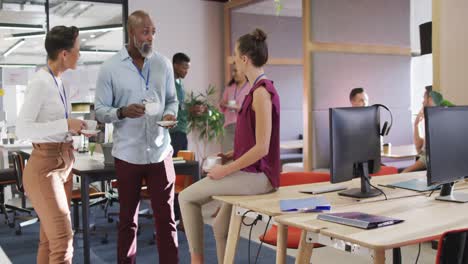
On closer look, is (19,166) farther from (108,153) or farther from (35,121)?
(35,121)

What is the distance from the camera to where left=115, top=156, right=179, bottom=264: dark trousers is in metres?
3.23

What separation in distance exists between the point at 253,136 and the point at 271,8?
5.88 m

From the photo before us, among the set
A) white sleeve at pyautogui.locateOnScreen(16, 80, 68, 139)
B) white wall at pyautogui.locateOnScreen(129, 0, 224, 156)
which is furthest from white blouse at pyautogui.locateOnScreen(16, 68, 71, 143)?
white wall at pyautogui.locateOnScreen(129, 0, 224, 156)

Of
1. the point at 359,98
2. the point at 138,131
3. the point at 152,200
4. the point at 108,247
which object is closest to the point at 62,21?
the point at 108,247

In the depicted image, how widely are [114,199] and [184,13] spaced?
3.06 m

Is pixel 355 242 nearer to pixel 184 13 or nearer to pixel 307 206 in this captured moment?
pixel 307 206

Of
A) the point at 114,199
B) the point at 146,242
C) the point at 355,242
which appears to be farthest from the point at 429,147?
the point at 114,199

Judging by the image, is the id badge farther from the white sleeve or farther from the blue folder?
the blue folder

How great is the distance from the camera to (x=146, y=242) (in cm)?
505

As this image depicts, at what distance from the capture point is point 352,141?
9.12ft

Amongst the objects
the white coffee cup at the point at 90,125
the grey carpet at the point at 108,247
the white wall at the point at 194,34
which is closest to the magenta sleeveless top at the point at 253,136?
the white coffee cup at the point at 90,125

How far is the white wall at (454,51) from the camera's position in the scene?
13.3 ft

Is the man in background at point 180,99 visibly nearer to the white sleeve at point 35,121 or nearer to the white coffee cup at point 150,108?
the white coffee cup at point 150,108

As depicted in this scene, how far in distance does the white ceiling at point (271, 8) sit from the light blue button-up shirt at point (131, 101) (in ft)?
16.5
